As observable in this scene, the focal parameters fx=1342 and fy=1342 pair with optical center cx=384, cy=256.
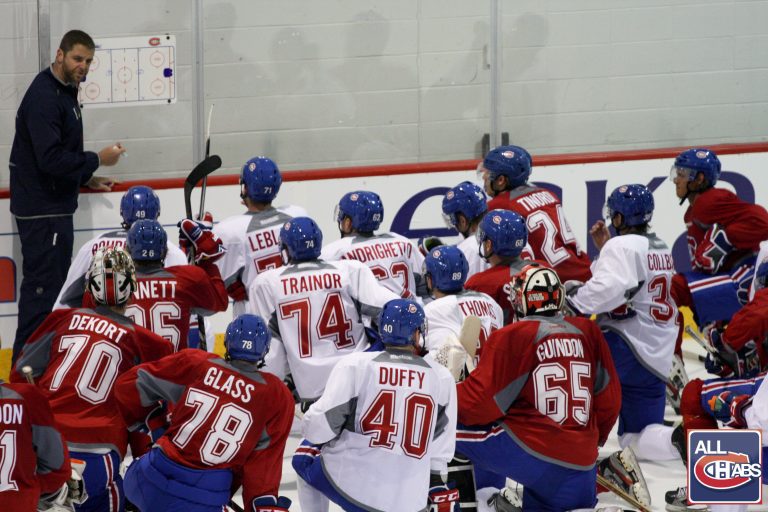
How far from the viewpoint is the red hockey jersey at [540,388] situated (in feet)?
16.5

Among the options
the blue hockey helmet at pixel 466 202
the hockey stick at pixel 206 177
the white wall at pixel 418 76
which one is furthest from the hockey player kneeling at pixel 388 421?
the white wall at pixel 418 76

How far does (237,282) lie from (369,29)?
7.47 feet

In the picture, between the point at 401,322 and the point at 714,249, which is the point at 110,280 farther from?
the point at 714,249

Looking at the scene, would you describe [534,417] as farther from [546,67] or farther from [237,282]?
[546,67]

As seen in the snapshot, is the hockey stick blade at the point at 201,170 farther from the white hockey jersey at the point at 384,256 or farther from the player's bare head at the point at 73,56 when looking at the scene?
the white hockey jersey at the point at 384,256

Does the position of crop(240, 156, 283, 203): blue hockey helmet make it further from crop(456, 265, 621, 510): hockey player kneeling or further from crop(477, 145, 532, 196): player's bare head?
crop(456, 265, 621, 510): hockey player kneeling

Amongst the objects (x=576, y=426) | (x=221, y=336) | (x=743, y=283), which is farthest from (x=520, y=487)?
(x=221, y=336)

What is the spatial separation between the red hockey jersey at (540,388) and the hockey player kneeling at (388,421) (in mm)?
266

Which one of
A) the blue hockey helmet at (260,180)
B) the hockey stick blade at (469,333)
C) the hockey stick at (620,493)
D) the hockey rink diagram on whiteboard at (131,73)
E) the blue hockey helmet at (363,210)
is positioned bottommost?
the hockey stick at (620,493)

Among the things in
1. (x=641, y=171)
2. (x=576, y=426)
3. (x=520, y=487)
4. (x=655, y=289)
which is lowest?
(x=520, y=487)

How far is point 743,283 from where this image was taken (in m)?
6.96

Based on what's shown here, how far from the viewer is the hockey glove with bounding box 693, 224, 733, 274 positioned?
7.04 metres

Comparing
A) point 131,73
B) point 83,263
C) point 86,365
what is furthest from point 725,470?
point 131,73

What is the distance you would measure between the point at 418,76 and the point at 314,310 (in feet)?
10.4
